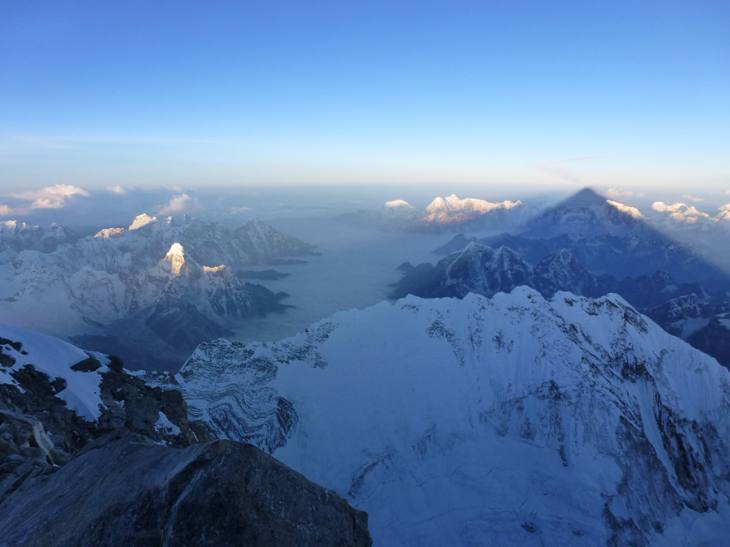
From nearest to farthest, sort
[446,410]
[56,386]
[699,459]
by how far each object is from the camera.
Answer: [56,386] < [699,459] < [446,410]

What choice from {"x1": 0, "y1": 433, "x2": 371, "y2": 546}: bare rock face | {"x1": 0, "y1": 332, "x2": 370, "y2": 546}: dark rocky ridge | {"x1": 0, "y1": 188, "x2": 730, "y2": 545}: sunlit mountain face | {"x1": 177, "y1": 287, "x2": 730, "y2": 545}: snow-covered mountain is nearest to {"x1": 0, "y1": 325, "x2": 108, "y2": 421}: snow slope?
{"x1": 0, "y1": 188, "x2": 730, "y2": 545}: sunlit mountain face

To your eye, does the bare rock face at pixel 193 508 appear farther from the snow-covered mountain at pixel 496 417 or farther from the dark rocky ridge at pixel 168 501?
the snow-covered mountain at pixel 496 417

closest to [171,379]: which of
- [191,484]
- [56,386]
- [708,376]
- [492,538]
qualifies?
[56,386]

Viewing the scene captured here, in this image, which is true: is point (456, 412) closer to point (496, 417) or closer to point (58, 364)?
point (496, 417)

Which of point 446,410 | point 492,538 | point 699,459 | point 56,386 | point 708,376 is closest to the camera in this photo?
point 56,386

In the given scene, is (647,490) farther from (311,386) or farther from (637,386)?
(311,386)

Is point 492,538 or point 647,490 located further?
point 647,490

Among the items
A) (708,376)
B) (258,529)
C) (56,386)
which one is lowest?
(708,376)
